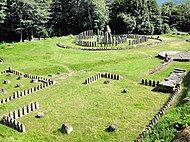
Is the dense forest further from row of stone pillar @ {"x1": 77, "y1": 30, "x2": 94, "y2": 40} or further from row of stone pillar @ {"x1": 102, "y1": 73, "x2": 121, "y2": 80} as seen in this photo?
row of stone pillar @ {"x1": 102, "y1": 73, "x2": 121, "y2": 80}

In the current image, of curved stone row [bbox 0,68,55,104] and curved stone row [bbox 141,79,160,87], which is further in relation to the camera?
curved stone row [bbox 141,79,160,87]

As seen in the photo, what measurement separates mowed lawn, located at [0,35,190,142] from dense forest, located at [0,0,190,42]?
2293 centimetres

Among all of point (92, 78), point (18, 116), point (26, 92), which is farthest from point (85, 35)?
point (18, 116)

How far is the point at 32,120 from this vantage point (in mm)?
27875

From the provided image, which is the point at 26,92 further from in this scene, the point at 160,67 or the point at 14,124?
the point at 160,67

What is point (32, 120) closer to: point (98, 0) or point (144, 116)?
point (144, 116)

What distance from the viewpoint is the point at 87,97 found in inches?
1296

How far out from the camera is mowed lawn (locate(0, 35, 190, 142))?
83.5ft

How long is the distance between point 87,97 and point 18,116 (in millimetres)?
7412

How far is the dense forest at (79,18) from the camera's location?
76938mm

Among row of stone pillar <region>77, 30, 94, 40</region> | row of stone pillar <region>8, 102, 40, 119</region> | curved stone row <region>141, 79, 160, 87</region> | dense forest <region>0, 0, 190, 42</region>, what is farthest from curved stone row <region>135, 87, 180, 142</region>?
dense forest <region>0, 0, 190, 42</region>

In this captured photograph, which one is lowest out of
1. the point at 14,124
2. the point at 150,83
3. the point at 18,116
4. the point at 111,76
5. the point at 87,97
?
the point at 14,124

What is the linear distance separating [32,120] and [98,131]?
20.0 feet

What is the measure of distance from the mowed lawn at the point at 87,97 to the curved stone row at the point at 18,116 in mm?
421
